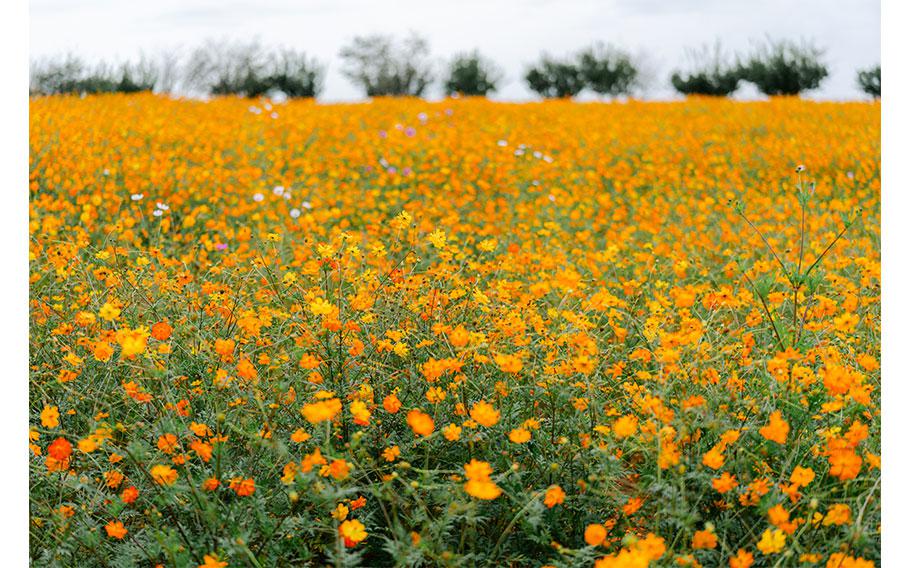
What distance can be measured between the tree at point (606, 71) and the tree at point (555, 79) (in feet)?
0.74

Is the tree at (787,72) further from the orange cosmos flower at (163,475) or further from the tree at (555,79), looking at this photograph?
the orange cosmos flower at (163,475)

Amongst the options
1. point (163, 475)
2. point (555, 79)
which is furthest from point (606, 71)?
point (163, 475)

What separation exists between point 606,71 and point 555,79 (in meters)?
1.40

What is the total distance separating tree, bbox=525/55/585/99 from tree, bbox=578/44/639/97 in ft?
0.74

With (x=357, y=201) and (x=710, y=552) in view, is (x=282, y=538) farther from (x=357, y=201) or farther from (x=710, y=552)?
(x=357, y=201)

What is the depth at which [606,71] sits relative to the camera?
21.9 meters

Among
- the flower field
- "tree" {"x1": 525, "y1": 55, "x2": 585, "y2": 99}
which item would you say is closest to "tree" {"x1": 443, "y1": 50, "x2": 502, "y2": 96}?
"tree" {"x1": 525, "y1": 55, "x2": 585, "y2": 99}

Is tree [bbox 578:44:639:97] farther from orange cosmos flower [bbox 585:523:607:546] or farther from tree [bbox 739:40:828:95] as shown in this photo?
orange cosmos flower [bbox 585:523:607:546]

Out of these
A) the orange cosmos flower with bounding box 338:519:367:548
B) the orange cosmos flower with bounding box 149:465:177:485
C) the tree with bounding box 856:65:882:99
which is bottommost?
the orange cosmos flower with bounding box 338:519:367:548

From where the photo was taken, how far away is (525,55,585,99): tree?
21.7 metres

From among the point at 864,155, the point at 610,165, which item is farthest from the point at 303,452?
the point at 864,155

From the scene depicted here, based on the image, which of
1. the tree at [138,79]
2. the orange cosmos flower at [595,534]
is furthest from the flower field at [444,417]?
the tree at [138,79]

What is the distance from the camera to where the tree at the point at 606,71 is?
71.3 feet

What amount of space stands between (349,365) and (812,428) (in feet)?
4.51
